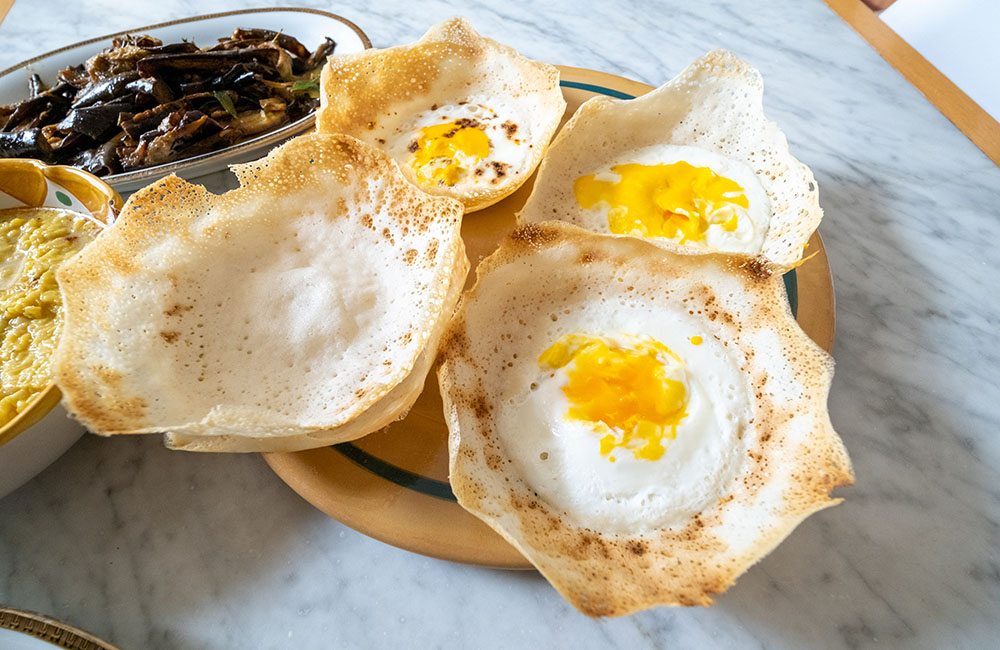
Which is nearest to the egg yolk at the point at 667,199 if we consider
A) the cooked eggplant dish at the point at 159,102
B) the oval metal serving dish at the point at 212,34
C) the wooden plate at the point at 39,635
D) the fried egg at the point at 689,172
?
the fried egg at the point at 689,172

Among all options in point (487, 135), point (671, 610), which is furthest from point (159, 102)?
point (671, 610)

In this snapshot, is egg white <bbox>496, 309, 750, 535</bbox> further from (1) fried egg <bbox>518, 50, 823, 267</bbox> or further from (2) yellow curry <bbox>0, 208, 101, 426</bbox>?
(2) yellow curry <bbox>0, 208, 101, 426</bbox>

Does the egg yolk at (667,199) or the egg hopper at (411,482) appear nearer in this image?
the egg hopper at (411,482)

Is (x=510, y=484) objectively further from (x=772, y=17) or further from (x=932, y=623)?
(x=772, y=17)

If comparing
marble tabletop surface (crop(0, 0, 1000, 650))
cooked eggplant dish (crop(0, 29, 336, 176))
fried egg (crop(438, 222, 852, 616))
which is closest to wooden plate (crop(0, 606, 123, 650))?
marble tabletop surface (crop(0, 0, 1000, 650))

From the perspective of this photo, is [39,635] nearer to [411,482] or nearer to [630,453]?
[411,482]

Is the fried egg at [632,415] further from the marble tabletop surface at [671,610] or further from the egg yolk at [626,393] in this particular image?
the marble tabletop surface at [671,610]
